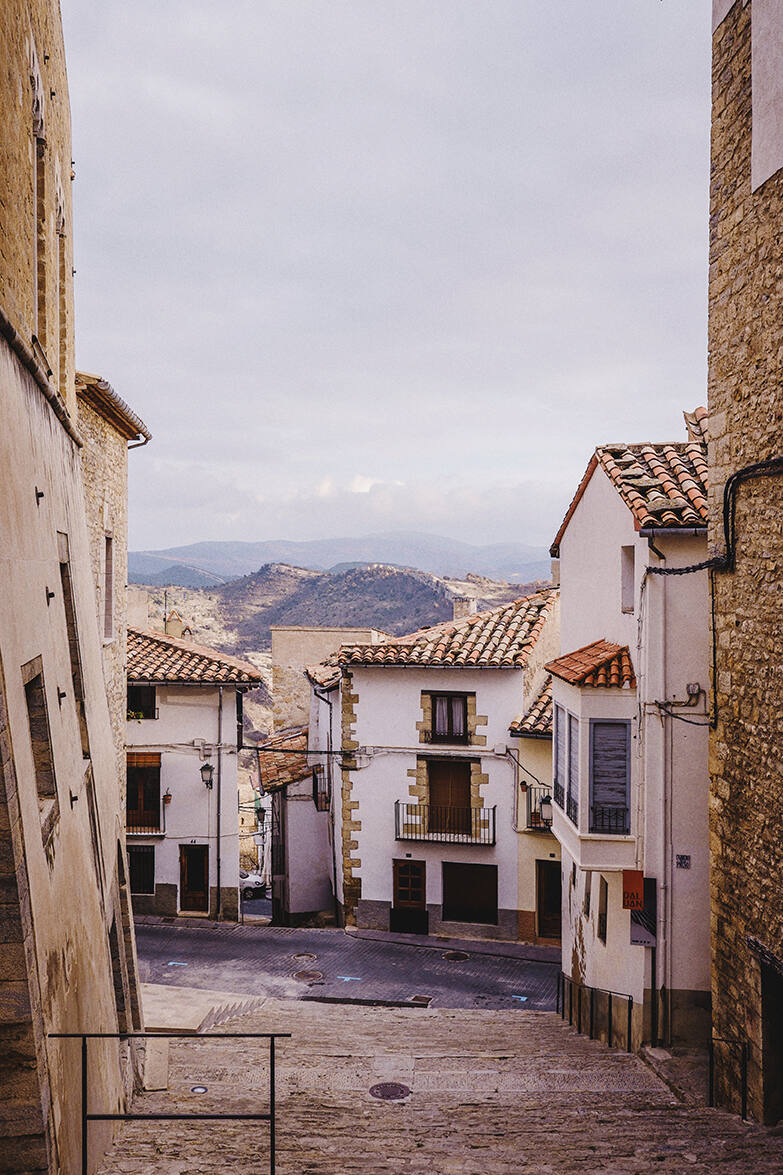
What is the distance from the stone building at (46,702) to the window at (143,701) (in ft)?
37.3

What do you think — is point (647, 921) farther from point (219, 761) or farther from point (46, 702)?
point (219, 761)

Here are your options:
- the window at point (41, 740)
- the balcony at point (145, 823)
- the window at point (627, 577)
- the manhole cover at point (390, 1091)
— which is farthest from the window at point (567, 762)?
the balcony at point (145, 823)

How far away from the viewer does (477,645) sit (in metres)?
23.2

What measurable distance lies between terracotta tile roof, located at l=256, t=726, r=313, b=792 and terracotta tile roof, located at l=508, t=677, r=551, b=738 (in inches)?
277

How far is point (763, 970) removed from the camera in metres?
8.41

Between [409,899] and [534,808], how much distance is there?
3.97 meters

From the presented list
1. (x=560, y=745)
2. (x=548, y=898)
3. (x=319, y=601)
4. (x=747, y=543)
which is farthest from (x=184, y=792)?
(x=319, y=601)

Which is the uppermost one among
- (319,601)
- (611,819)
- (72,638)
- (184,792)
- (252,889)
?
(319,601)

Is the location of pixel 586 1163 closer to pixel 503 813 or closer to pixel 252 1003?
pixel 252 1003

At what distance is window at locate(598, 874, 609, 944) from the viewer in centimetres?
1399

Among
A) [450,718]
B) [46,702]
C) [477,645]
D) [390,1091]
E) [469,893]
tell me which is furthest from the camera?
[450,718]

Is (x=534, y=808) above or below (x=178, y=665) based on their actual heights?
below

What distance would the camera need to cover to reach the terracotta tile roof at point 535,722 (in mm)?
21925

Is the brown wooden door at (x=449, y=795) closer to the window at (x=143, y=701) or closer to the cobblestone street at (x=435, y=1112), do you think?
the window at (x=143, y=701)
